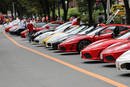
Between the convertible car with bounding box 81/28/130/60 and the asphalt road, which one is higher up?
the convertible car with bounding box 81/28/130/60

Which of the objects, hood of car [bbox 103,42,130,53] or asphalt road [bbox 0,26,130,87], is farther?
hood of car [bbox 103,42,130,53]

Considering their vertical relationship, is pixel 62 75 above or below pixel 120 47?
below

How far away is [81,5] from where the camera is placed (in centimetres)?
5934

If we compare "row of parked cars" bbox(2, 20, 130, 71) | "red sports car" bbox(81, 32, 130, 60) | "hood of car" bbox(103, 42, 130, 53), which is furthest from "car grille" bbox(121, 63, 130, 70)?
"red sports car" bbox(81, 32, 130, 60)

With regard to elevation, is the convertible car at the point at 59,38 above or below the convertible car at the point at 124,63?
below

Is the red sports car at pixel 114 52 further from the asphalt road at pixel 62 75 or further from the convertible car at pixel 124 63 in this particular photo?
the convertible car at pixel 124 63

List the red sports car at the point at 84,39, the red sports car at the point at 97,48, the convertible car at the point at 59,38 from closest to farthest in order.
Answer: the red sports car at the point at 97,48
the red sports car at the point at 84,39
the convertible car at the point at 59,38

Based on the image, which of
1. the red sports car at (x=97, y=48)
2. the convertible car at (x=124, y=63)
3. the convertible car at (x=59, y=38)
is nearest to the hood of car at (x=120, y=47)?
the red sports car at (x=97, y=48)

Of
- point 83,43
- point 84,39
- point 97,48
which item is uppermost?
point 97,48

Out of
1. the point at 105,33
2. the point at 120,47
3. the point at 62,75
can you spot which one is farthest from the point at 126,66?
the point at 105,33

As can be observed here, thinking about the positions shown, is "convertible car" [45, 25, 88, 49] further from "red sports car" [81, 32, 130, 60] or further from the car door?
"red sports car" [81, 32, 130, 60]

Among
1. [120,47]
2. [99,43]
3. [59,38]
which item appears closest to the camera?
[120,47]

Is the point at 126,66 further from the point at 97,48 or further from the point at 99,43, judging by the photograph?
the point at 99,43

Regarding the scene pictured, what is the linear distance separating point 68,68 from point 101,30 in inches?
219
